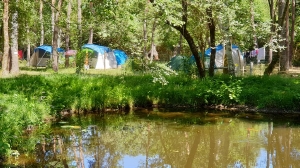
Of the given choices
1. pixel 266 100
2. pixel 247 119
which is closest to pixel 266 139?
pixel 247 119

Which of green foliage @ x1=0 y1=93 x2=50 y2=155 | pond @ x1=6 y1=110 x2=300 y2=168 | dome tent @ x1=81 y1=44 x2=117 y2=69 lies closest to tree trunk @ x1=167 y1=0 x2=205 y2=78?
pond @ x1=6 y1=110 x2=300 y2=168

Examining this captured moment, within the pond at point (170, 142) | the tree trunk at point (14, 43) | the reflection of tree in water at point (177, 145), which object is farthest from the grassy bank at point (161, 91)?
the tree trunk at point (14, 43)

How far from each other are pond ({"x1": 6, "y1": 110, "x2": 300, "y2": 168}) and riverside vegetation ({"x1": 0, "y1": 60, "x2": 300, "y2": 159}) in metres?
0.59

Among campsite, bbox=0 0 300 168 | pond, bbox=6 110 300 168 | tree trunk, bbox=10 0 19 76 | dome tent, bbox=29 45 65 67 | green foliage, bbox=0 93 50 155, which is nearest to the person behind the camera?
green foliage, bbox=0 93 50 155

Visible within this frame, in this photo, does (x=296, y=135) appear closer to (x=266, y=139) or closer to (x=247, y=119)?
(x=266, y=139)

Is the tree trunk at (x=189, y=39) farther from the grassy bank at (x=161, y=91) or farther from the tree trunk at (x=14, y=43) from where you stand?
the tree trunk at (x=14, y=43)

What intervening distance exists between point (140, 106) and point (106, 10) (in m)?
6.05

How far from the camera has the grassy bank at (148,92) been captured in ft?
35.4

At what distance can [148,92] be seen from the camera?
489 inches

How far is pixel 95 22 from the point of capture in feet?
32.0

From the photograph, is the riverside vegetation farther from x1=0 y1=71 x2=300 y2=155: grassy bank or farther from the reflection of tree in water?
the reflection of tree in water

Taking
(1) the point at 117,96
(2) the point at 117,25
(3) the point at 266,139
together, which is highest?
(2) the point at 117,25

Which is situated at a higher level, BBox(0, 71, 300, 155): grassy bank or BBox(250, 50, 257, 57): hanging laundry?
BBox(250, 50, 257, 57): hanging laundry

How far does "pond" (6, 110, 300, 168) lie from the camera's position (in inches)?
272
